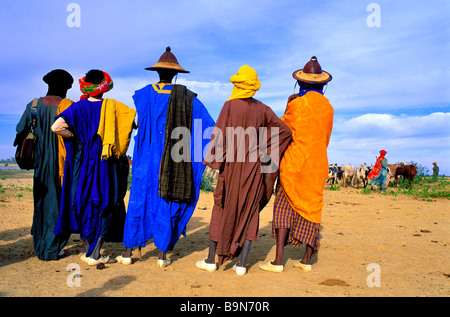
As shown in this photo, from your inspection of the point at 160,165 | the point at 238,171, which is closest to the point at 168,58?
the point at 160,165

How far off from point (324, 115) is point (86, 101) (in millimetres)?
3039

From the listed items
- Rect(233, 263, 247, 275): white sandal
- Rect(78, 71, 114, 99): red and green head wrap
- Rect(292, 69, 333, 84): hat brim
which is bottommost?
Rect(233, 263, 247, 275): white sandal

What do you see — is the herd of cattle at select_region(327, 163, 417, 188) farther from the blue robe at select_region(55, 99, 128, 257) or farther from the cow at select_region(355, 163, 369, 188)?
the blue robe at select_region(55, 99, 128, 257)

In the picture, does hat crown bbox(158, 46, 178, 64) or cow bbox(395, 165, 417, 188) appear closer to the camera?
hat crown bbox(158, 46, 178, 64)

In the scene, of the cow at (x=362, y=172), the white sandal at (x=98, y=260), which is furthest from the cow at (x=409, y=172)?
the white sandal at (x=98, y=260)

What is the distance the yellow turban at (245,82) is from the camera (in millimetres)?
4180

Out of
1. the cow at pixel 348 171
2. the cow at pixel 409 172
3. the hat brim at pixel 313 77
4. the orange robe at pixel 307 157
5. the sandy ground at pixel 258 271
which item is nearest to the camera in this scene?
the sandy ground at pixel 258 271

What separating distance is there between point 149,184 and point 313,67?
2.63 metres

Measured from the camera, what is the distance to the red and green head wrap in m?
4.52

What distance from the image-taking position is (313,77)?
4504 millimetres

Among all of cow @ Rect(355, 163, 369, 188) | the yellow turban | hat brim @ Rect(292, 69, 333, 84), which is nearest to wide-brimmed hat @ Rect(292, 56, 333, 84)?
hat brim @ Rect(292, 69, 333, 84)

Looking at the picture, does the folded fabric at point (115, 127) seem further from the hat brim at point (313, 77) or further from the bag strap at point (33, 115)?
the hat brim at point (313, 77)

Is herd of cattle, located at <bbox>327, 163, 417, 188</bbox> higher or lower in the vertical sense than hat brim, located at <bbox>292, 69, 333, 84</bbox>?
lower
